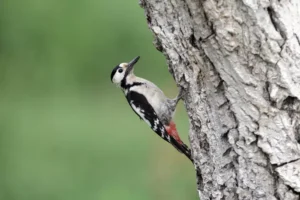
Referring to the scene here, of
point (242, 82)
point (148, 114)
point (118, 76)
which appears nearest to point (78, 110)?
point (118, 76)

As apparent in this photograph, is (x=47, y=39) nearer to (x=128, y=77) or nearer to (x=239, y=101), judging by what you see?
(x=128, y=77)

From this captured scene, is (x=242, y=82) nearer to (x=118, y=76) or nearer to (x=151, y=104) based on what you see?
(x=151, y=104)

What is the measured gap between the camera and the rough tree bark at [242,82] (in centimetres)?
237

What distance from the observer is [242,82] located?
244cm

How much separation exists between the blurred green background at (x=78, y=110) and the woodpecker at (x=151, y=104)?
1460 mm

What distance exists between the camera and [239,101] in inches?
97.9

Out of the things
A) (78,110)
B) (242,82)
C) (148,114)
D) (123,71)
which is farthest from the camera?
(78,110)

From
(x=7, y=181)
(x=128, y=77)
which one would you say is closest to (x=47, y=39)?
(x=7, y=181)

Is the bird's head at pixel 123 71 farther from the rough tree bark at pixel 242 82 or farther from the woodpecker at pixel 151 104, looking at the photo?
the rough tree bark at pixel 242 82

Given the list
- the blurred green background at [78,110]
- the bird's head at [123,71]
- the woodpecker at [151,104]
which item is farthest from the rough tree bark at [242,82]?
the blurred green background at [78,110]

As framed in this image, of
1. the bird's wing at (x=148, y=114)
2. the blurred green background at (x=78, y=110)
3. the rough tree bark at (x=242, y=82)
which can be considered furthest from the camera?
the blurred green background at (x=78, y=110)

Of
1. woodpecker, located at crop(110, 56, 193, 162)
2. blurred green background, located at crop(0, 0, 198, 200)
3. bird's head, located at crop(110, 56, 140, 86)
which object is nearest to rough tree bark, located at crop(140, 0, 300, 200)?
woodpecker, located at crop(110, 56, 193, 162)

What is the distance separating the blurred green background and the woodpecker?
146cm

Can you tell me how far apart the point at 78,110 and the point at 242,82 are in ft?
15.0
